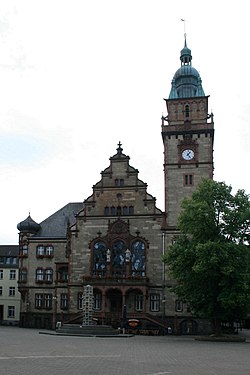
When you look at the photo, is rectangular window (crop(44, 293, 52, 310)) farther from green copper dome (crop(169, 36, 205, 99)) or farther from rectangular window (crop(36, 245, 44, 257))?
green copper dome (crop(169, 36, 205, 99))

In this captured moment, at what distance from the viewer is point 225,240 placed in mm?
41344

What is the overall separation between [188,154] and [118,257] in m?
14.3

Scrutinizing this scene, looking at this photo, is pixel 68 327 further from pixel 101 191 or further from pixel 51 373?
pixel 51 373

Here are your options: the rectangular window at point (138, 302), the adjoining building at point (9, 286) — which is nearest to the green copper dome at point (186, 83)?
the rectangular window at point (138, 302)

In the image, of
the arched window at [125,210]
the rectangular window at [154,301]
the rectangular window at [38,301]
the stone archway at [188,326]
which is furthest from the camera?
the rectangular window at [38,301]

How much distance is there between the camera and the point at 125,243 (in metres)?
54.5

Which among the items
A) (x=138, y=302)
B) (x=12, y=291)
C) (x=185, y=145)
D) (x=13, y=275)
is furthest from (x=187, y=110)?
(x=12, y=291)

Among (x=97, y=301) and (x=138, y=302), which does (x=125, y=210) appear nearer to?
(x=138, y=302)

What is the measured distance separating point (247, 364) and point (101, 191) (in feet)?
126

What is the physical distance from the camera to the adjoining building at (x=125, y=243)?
52625 millimetres

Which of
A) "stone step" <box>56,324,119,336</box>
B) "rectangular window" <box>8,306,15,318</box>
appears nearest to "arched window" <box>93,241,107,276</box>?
"stone step" <box>56,324,119,336</box>

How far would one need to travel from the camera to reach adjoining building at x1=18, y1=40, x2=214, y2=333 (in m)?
52.6

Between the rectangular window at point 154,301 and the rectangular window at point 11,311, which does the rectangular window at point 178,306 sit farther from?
the rectangular window at point 11,311

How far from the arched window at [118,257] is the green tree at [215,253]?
39.3 feet
